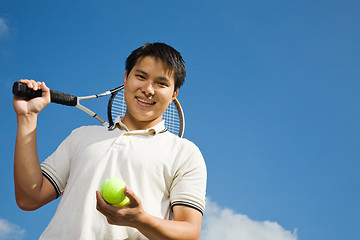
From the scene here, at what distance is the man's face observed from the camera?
9.59 feet

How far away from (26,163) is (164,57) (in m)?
1.35

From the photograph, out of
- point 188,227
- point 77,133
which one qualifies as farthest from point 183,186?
point 77,133

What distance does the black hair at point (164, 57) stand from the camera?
3029mm

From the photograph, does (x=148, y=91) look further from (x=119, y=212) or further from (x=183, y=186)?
(x=119, y=212)

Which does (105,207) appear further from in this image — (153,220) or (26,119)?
(26,119)

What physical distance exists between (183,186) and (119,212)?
671 mm

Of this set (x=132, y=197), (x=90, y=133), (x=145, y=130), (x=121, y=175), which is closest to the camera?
(x=132, y=197)

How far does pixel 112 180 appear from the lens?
7.38ft

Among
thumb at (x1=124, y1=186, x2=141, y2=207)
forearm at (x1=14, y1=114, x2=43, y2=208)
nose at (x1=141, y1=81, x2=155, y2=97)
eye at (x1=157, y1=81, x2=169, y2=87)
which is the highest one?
eye at (x1=157, y1=81, x2=169, y2=87)

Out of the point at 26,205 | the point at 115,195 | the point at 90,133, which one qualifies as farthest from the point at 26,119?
the point at 115,195

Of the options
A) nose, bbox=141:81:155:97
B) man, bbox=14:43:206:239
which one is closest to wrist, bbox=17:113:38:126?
man, bbox=14:43:206:239

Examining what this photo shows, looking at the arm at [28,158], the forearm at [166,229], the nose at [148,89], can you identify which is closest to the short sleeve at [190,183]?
the forearm at [166,229]

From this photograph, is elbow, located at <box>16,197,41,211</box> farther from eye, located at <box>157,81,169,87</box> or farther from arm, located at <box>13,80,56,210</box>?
eye, located at <box>157,81,169,87</box>

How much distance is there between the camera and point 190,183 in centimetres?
259
